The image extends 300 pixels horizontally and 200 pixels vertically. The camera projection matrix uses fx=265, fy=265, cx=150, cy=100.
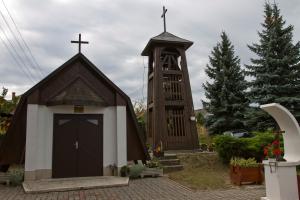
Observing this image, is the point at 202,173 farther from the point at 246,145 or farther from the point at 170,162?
the point at 246,145

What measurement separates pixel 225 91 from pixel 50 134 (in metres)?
12.1

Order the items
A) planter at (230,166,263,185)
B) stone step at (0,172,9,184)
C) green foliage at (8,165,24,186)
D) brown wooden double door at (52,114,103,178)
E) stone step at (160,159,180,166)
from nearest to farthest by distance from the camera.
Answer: planter at (230,166,263,185), green foliage at (8,165,24,186), stone step at (0,172,9,184), brown wooden double door at (52,114,103,178), stone step at (160,159,180,166)

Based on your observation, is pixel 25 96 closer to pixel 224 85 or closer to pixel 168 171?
pixel 168 171

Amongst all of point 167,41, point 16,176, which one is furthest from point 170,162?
point 167,41

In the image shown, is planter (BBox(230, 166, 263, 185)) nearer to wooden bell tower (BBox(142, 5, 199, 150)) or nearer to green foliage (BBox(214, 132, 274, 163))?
green foliage (BBox(214, 132, 274, 163))

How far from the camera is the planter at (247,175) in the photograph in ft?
26.2

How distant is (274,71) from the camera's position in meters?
14.4

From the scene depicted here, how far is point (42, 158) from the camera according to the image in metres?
8.97

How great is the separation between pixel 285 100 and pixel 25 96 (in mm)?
12041

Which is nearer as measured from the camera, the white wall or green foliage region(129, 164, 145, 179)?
the white wall

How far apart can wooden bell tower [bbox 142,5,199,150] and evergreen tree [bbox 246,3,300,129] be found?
11.9 feet

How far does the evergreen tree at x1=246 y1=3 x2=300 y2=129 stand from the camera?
46.1ft

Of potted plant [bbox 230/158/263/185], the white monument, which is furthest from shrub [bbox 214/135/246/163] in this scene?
the white monument

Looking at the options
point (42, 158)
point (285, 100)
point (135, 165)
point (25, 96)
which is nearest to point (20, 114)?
point (25, 96)
